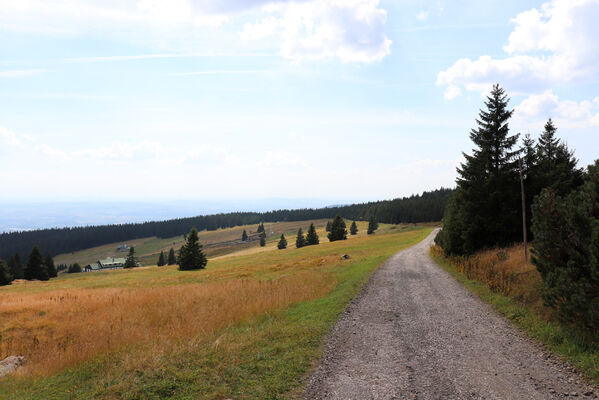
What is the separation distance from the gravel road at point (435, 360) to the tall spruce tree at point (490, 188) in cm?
1570

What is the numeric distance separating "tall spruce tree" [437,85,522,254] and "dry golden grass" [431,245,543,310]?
7.39 feet

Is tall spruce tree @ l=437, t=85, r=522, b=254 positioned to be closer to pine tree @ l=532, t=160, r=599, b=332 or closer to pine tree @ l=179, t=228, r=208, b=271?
pine tree @ l=532, t=160, r=599, b=332

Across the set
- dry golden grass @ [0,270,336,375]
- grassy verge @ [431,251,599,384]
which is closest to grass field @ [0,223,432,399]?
dry golden grass @ [0,270,336,375]

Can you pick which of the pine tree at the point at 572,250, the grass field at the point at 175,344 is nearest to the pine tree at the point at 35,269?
the grass field at the point at 175,344

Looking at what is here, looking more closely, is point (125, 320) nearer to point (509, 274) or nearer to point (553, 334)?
point (553, 334)

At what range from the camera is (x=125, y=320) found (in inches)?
496

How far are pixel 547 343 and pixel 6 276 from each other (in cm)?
8244

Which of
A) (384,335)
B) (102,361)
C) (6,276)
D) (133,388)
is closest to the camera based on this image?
(133,388)

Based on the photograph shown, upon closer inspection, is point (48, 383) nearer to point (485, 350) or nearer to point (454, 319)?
point (485, 350)

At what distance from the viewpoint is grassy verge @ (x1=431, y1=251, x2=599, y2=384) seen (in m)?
7.22

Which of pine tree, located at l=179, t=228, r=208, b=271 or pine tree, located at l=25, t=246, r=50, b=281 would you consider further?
pine tree, located at l=25, t=246, r=50, b=281

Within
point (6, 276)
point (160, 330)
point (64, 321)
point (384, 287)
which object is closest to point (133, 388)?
point (160, 330)

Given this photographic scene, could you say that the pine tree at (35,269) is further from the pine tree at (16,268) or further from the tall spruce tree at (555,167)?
the tall spruce tree at (555,167)

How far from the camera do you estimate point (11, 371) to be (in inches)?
344
